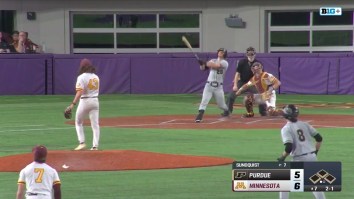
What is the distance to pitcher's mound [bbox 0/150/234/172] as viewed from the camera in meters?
16.5

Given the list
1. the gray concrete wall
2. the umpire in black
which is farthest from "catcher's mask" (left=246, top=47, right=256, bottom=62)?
the gray concrete wall

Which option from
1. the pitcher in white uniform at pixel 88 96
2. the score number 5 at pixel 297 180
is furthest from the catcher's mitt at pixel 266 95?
the score number 5 at pixel 297 180

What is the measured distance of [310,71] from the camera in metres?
36.8

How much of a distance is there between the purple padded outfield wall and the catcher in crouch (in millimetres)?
11236

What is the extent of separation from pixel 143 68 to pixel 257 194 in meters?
23.7

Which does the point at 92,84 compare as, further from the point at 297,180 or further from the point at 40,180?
the point at 297,180

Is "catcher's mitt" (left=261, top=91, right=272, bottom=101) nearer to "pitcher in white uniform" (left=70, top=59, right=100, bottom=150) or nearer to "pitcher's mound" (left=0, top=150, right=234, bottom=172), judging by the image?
Result: "pitcher's mound" (left=0, top=150, right=234, bottom=172)

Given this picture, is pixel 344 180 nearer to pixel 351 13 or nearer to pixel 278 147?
pixel 278 147

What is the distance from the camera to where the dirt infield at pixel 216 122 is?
24484 mm

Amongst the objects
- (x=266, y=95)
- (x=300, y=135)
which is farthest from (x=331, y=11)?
(x=300, y=135)

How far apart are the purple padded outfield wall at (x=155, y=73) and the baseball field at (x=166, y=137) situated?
2.02ft

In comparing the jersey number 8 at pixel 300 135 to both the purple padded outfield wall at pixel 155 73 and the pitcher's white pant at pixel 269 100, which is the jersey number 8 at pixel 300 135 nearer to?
the pitcher's white pant at pixel 269 100
